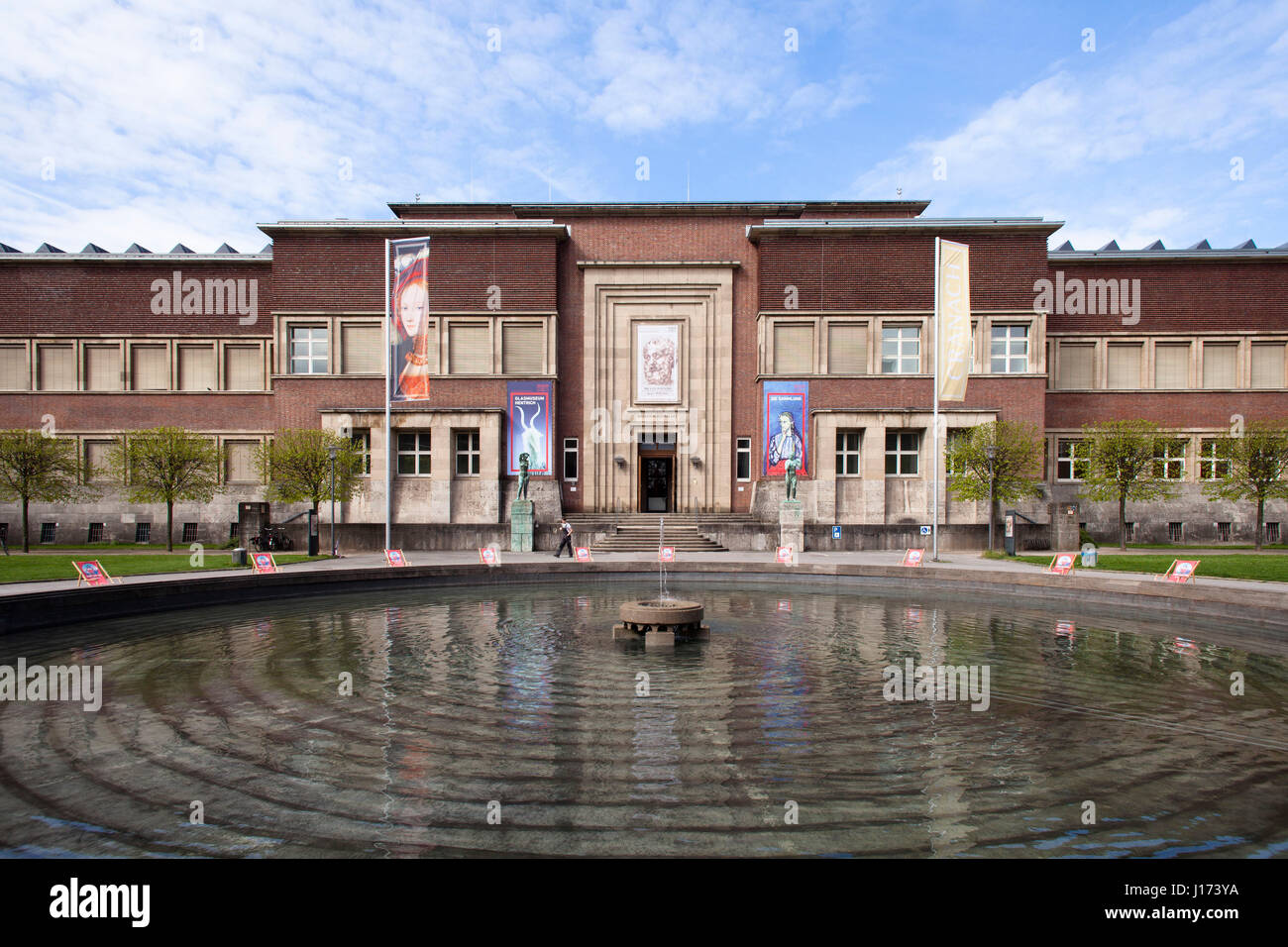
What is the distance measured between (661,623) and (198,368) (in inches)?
1335

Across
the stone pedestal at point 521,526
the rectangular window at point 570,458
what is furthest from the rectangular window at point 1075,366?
the stone pedestal at point 521,526

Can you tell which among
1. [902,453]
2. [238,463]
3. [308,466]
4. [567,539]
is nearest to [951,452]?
[902,453]

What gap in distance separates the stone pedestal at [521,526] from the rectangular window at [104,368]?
23022mm

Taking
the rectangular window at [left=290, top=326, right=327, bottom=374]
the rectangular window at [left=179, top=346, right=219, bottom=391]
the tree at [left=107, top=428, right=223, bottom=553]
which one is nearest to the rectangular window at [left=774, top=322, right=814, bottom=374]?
the rectangular window at [left=290, top=326, right=327, bottom=374]

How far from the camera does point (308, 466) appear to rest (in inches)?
1034

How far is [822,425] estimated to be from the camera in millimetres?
31672

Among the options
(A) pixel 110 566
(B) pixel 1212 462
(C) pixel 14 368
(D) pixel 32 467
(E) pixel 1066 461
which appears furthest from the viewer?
(C) pixel 14 368

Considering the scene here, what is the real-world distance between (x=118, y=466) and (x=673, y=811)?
1386 inches

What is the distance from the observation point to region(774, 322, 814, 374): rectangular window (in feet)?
108

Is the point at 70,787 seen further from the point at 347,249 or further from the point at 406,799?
the point at 347,249

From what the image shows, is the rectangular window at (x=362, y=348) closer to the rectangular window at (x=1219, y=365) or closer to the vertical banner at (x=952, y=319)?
the vertical banner at (x=952, y=319)

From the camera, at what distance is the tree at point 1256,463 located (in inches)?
1080

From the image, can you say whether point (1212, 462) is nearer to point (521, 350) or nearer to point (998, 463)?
point (998, 463)

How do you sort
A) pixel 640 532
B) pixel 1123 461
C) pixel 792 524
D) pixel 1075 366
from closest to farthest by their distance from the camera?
pixel 1123 461
pixel 792 524
pixel 640 532
pixel 1075 366
